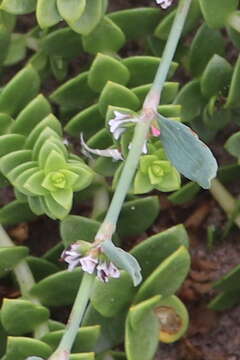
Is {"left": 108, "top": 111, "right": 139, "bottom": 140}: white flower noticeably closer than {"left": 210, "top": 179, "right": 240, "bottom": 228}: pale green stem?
Yes

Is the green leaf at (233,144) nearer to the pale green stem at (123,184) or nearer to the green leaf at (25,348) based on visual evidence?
the pale green stem at (123,184)

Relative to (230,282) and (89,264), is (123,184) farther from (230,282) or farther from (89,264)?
(230,282)

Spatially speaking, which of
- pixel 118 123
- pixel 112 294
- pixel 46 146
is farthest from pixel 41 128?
pixel 112 294

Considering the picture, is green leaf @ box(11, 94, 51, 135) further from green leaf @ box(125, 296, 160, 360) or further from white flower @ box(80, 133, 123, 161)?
green leaf @ box(125, 296, 160, 360)

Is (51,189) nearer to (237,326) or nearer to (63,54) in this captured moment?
(63,54)

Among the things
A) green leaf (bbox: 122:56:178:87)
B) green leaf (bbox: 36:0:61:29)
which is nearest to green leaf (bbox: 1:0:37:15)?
green leaf (bbox: 36:0:61:29)

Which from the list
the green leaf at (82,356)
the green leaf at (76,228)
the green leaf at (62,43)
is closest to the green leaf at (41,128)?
the green leaf at (76,228)

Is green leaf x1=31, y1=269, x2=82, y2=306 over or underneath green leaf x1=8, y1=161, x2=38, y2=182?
underneath
